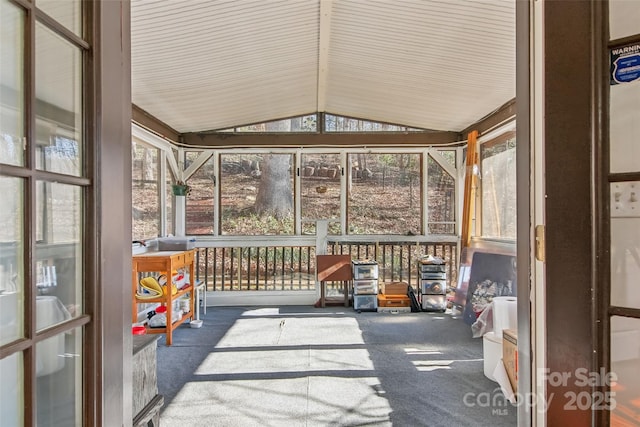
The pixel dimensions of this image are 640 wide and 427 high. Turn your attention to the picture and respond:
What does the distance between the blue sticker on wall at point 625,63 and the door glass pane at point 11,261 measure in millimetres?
1435

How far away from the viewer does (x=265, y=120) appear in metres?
5.51

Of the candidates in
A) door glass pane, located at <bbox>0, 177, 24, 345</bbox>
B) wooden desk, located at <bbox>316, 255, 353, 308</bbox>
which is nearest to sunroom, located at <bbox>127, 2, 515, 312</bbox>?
wooden desk, located at <bbox>316, 255, 353, 308</bbox>

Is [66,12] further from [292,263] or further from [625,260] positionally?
[292,263]

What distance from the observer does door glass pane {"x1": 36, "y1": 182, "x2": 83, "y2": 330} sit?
2.70ft

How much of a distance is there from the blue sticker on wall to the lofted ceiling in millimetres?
1864

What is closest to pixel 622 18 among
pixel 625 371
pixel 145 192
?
pixel 625 371

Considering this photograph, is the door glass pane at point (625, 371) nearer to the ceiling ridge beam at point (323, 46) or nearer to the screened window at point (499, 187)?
the ceiling ridge beam at point (323, 46)

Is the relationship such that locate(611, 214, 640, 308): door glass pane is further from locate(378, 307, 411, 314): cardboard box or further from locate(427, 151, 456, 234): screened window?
locate(427, 151, 456, 234): screened window

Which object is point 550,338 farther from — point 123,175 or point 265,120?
point 265,120

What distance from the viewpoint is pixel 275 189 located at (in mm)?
5605

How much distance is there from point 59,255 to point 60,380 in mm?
307

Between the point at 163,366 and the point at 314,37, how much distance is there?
10.6 feet

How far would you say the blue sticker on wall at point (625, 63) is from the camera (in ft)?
2.95

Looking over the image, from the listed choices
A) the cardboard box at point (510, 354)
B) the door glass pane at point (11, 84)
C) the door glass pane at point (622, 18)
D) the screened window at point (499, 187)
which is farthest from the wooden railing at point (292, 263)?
the door glass pane at point (11, 84)
